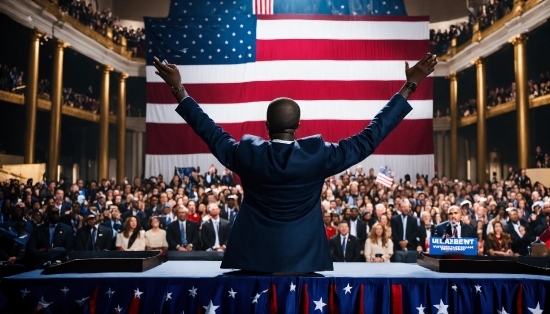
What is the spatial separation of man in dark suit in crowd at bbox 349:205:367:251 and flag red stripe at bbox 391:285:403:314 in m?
6.98

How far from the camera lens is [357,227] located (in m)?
9.89

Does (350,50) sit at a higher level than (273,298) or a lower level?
higher

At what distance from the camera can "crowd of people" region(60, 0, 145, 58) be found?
70.9 feet

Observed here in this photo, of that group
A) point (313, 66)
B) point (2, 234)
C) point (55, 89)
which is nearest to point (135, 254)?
point (2, 234)

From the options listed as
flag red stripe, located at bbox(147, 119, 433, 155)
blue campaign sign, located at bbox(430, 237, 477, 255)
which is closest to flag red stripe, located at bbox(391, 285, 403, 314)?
blue campaign sign, located at bbox(430, 237, 477, 255)

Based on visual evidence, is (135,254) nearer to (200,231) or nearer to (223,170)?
(200,231)

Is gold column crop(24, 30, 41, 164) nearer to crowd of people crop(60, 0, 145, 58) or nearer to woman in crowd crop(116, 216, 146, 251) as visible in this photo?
crowd of people crop(60, 0, 145, 58)

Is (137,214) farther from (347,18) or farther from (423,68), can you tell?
(423,68)

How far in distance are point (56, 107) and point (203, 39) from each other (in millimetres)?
6963

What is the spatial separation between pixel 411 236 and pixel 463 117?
18.4 metres

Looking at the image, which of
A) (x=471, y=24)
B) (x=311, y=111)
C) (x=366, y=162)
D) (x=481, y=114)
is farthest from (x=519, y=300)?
(x=471, y=24)

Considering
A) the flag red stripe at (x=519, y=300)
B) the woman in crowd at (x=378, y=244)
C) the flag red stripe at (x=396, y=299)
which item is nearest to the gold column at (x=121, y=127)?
the woman in crowd at (x=378, y=244)

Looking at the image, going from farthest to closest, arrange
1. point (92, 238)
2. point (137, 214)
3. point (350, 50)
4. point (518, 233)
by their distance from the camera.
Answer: point (350, 50) → point (137, 214) → point (518, 233) → point (92, 238)

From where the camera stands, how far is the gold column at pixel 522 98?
19.5 meters
